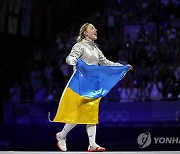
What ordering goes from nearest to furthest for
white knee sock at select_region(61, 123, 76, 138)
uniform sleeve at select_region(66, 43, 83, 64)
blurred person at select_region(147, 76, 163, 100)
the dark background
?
uniform sleeve at select_region(66, 43, 83, 64)
white knee sock at select_region(61, 123, 76, 138)
the dark background
blurred person at select_region(147, 76, 163, 100)

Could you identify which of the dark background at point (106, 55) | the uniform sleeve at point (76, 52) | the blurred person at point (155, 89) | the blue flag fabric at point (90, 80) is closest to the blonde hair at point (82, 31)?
the uniform sleeve at point (76, 52)

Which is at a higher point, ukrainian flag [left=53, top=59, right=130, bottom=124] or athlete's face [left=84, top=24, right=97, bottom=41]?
athlete's face [left=84, top=24, right=97, bottom=41]

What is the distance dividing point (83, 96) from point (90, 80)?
0.24 m

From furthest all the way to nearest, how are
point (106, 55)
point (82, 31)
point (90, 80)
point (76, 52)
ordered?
point (106, 55)
point (82, 31)
point (90, 80)
point (76, 52)

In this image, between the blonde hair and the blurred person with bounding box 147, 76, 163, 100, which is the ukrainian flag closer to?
the blonde hair

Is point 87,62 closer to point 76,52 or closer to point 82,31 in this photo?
point 76,52

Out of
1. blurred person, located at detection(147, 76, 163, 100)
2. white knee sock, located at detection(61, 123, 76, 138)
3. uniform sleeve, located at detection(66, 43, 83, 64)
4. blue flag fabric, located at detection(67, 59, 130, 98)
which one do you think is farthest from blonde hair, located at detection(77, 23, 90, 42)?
blurred person, located at detection(147, 76, 163, 100)

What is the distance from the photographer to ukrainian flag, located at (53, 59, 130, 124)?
20.5ft

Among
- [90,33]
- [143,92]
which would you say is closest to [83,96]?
[90,33]

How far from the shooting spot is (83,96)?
6.27 meters

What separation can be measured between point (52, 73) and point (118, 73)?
18.6 ft

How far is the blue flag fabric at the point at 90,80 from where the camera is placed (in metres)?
6.28

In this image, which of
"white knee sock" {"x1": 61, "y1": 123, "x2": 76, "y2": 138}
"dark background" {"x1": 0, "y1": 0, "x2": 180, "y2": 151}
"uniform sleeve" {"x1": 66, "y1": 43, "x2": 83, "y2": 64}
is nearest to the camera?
"uniform sleeve" {"x1": 66, "y1": 43, "x2": 83, "y2": 64}

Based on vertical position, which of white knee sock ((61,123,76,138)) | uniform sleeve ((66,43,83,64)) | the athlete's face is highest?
the athlete's face
